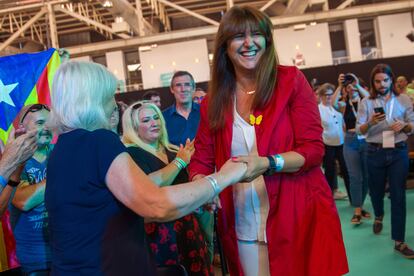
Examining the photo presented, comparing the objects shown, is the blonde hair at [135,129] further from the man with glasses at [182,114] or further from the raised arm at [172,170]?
the man with glasses at [182,114]

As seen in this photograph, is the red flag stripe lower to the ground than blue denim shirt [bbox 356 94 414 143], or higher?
higher

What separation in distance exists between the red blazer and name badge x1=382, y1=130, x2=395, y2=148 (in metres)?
2.21

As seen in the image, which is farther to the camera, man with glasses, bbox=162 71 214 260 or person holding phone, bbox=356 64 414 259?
man with glasses, bbox=162 71 214 260

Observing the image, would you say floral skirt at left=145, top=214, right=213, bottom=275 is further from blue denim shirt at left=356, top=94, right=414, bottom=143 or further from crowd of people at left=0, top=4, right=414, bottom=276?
blue denim shirt at left=356, top=94, right=414, bottom=143

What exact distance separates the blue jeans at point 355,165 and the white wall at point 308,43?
13946 millimetres

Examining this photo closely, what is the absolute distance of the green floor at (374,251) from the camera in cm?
321

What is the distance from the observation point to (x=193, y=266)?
257cm

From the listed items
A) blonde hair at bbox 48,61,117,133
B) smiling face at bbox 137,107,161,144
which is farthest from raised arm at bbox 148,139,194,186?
blonde hair at bbox 48,61,117,133

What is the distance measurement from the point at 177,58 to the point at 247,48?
17.7 meters

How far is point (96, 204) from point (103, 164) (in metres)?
0.12

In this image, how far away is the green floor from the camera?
3211mm

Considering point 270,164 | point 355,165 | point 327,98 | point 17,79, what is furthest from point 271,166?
point 327,98

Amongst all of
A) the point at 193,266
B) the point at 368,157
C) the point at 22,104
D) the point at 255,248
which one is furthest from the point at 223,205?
the point at 368,157

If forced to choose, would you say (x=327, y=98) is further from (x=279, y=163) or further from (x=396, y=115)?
(x=279, y=163)
